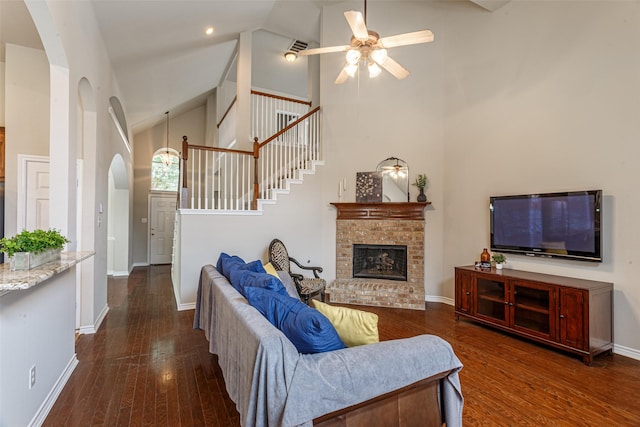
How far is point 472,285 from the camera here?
396 centimetres

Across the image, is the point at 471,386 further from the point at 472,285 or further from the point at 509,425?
the point at 472,285

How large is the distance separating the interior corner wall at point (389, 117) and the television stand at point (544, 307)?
1130 mm

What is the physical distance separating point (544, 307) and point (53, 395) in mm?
4304

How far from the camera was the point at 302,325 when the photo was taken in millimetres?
1562

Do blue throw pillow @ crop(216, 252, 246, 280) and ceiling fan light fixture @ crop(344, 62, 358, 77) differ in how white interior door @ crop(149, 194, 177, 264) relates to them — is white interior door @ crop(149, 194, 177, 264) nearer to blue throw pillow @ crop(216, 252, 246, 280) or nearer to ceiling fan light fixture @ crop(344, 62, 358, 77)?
blue throw pillow @ crop(216, 252, 246, 280)

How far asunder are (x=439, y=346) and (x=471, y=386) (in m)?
1.22

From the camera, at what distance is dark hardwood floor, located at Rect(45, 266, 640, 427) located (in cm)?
212

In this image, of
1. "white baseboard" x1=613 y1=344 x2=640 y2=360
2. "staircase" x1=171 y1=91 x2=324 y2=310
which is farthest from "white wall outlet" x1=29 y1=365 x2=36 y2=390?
"white baseboard" x1=613 y1=344 x2=640 y2=360

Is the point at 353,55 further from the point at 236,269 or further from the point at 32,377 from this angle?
the point at 32,377

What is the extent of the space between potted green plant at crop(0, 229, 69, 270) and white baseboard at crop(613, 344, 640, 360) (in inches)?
193

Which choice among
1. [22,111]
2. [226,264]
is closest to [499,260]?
[226,264]

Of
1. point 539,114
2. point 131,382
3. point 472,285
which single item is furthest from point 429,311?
point 131,382

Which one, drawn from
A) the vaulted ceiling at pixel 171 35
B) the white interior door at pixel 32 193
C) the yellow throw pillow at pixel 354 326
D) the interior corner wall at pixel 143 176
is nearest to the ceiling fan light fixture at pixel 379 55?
the vaulted ceiling at pixel 171 35

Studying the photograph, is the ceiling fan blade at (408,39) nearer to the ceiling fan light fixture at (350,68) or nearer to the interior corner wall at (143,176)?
the ceiling fan light fixture at (350,68)
